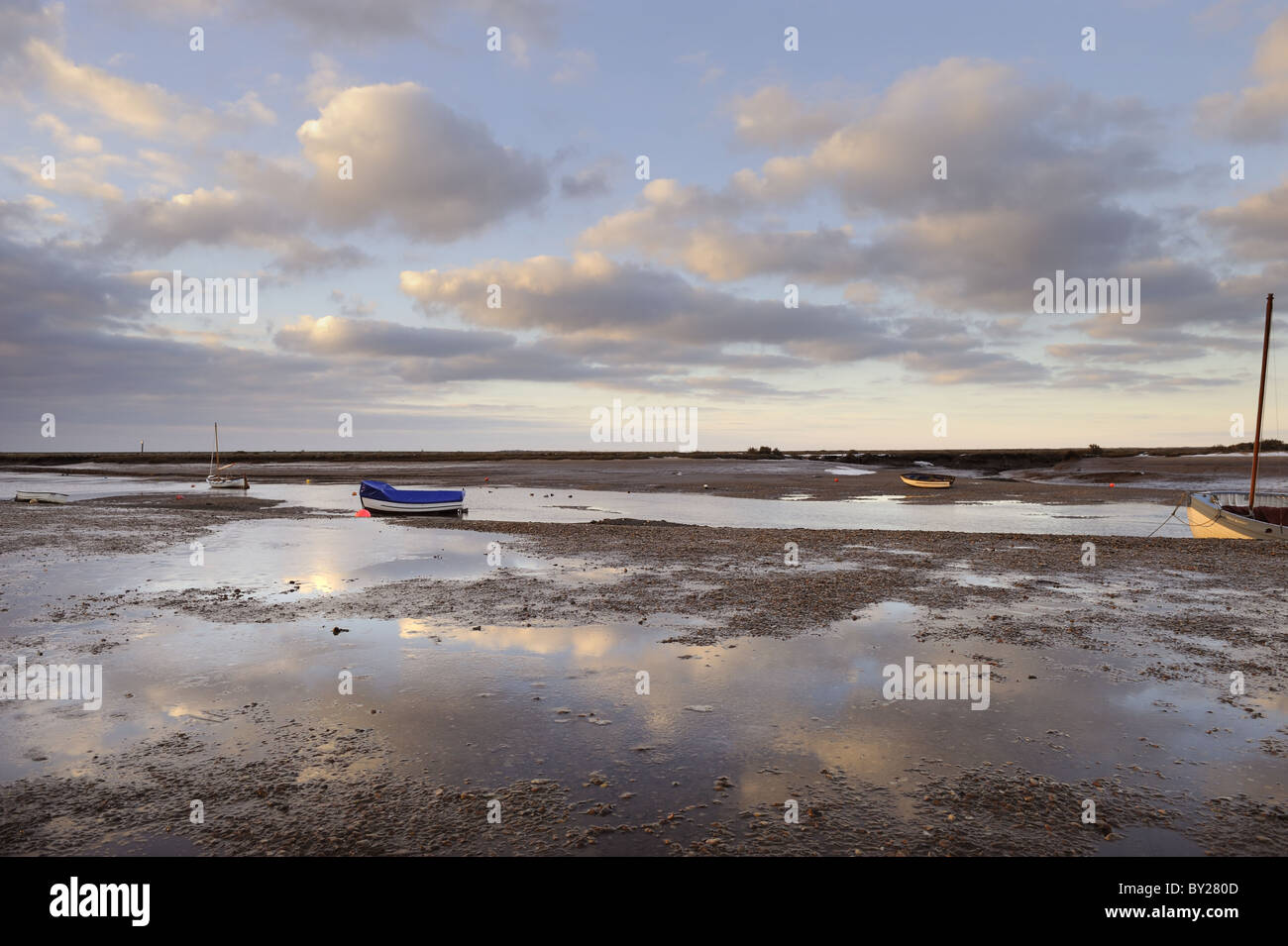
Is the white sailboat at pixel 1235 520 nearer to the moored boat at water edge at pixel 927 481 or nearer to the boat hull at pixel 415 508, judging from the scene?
the moored boat at water edge at pixel 927 481

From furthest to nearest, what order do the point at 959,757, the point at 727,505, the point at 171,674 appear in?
the point at 727,505, the point at 171,674, the point at 959,757

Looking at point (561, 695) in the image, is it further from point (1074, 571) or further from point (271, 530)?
point (271, 530)

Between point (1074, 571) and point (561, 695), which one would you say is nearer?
point (561, 695)

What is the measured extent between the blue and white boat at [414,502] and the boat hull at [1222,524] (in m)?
34.0

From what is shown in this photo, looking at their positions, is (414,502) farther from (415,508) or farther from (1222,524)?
(1222,524)

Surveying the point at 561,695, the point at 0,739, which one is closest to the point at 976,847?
the point at 561,695

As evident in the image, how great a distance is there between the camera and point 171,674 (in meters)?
9.95

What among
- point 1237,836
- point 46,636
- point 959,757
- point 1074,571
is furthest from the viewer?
point 1074,571

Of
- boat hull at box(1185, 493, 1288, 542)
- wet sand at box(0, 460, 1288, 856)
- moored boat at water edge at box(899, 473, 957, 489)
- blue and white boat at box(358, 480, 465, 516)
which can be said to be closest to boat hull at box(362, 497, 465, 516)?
blue and white boat at box(358, 480, 465, 516)

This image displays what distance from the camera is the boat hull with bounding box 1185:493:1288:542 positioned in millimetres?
25078

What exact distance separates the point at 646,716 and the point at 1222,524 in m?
29.4

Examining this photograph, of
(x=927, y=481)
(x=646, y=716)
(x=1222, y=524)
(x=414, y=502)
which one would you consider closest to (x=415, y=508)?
(x=414, y=502)

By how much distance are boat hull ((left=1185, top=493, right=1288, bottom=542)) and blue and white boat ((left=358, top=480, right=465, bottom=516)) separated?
34.0 m

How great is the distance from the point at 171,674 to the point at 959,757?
1047 centimetres
